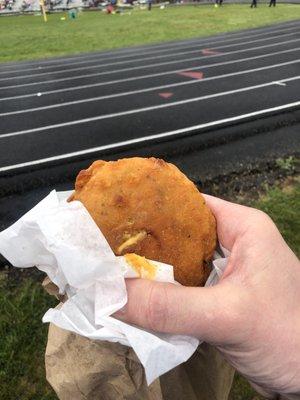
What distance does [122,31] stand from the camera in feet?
76.0

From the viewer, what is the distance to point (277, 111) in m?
7.66

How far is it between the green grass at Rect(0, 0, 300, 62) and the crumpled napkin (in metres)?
17.3

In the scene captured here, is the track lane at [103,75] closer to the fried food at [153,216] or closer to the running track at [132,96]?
the running track at [132,96]

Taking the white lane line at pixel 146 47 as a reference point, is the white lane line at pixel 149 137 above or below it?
below

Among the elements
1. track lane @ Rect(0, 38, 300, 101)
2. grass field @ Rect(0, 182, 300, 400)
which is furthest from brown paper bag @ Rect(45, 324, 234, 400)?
track lane @ Rect(0, 38, 300, 101)

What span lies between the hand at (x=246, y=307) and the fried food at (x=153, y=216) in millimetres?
122

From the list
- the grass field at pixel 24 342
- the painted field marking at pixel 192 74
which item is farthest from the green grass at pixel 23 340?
the painted field marking at pixel 192 74

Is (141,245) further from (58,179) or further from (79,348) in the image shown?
(58,179)

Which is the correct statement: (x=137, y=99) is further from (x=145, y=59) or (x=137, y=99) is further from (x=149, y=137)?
(x=145, y=59)

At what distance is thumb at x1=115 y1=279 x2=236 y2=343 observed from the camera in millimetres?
1278

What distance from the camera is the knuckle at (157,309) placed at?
4.18 ft

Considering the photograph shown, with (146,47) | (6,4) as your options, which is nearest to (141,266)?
(146,47)

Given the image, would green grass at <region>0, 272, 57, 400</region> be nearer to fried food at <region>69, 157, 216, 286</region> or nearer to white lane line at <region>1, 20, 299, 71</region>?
fried food at <region>69, 157, 216, 286</region>

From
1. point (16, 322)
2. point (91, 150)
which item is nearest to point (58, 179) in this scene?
point (91, 150)
